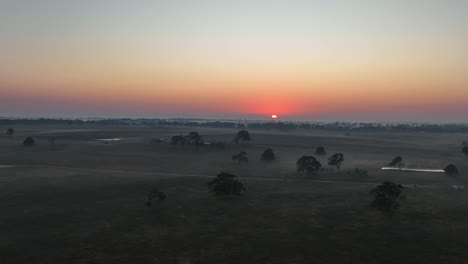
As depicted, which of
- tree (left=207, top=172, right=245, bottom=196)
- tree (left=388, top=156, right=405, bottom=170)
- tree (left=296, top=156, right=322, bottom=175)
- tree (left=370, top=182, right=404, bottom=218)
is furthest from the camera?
tree (left=388, top=156, right=405, bottom=170)

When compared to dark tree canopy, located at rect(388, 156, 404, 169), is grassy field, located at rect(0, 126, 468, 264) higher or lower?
lower

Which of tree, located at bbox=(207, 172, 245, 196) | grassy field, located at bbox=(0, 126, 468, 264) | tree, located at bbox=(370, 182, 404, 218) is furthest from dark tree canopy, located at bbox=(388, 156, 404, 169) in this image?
tree, located at bbox=(207, 172, 245, 196)

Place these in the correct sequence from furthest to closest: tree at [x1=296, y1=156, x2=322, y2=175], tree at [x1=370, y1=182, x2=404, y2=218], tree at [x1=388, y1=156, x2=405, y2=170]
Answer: tree at [x1=388, y1=156, x2=405, y2=170] → tree at [x1=296, y1=156, x2=322, y2=175] → tree at [x1=370, y1=182, x2=404, y2=218]

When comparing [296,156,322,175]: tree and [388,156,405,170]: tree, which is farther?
[388,156,405,170]: tree

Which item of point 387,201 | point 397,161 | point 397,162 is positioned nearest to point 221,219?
point 387,201

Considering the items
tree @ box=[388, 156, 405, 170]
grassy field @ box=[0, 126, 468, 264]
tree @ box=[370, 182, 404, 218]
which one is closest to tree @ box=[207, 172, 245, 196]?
grassy field @ box=[0, 126, 468, 264]

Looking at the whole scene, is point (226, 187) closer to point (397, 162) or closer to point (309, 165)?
point (309, 165)

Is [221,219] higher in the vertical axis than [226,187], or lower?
lower

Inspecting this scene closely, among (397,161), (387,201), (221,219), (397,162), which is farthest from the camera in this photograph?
(397,162)

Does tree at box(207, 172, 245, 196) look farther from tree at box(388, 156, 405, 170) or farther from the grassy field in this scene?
tree at box(388, 156, 405, 170)
